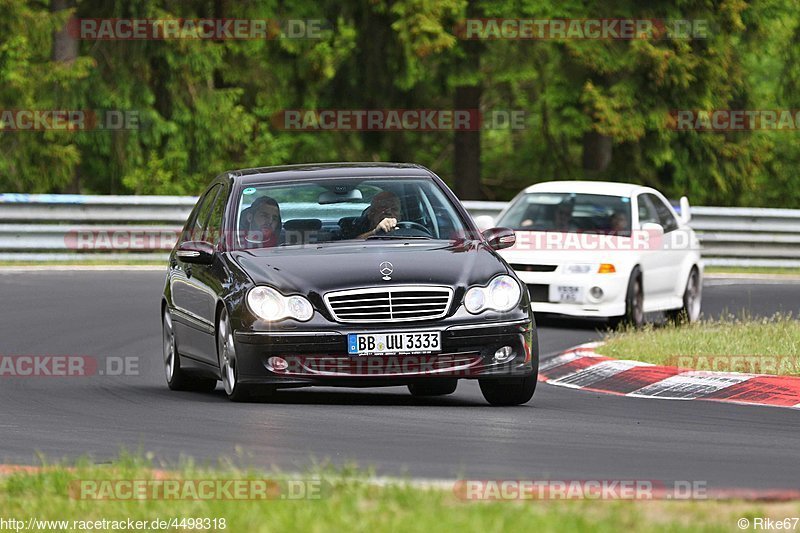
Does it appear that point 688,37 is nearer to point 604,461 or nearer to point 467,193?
point 467,193

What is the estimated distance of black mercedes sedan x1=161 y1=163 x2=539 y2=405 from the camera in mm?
11289

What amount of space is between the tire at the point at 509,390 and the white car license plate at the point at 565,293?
7.09 metres

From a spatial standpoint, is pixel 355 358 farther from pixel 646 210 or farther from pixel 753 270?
pixel 753 270

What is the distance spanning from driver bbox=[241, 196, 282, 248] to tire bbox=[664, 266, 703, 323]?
8.80 m

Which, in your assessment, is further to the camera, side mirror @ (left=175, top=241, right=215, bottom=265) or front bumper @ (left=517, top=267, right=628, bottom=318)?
front bumper @ (left=517, top=267, right=628, bottom=318)

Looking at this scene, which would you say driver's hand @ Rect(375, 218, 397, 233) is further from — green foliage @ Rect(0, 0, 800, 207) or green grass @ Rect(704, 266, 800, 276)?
green foliage @ Rect(0, 0, 800, 207)

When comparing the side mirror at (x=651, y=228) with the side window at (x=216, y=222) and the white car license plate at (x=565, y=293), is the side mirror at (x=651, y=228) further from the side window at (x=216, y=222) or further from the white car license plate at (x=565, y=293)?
the side window at (x=216, y=222)

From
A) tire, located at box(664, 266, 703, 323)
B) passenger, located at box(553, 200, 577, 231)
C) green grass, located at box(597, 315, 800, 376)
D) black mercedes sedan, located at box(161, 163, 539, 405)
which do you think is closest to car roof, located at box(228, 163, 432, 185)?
Result: black mercedes sedan, located at box(161, 163, 539, 405)

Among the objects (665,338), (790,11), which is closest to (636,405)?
(665,338)

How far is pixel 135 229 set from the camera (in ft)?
89.0

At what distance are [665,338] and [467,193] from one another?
72.9ft

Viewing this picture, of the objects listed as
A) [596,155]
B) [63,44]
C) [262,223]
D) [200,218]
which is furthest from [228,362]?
[596,155]

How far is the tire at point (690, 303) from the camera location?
2053 centimetres

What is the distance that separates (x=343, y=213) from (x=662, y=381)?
9.40 ft
